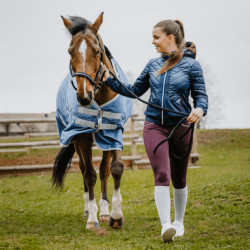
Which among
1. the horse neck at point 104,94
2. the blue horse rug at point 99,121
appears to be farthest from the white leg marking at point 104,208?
the horse neck at point 104,94

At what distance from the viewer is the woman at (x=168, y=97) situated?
345cm

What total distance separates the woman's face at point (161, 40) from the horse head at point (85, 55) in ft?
2.10

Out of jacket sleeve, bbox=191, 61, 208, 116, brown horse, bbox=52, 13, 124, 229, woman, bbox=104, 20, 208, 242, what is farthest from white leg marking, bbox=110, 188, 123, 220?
jacket sleeve, bbox=191, 61, 208, 116

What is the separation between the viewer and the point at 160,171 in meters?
3.43

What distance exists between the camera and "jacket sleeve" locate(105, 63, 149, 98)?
383 cm

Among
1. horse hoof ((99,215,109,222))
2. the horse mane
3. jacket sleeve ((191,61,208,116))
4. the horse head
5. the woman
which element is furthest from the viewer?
horse hoof ((99,215,109,222))

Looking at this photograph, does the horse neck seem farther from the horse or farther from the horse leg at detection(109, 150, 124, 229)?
the horse leg at detection(109, 150, 124, 229)

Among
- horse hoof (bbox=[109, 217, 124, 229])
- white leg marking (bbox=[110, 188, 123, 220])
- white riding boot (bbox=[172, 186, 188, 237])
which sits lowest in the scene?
horse hoof (bbox=[109, 217, 124, 229])

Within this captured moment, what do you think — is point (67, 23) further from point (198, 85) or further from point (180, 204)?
point (180, 204)

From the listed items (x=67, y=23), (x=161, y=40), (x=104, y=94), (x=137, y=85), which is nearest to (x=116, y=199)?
(x=104, y=94)

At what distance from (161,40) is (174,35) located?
137 mm

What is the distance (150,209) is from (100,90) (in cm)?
197

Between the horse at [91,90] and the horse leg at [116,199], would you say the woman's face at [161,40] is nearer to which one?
the horse at [91,90]

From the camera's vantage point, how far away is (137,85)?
3924mm
